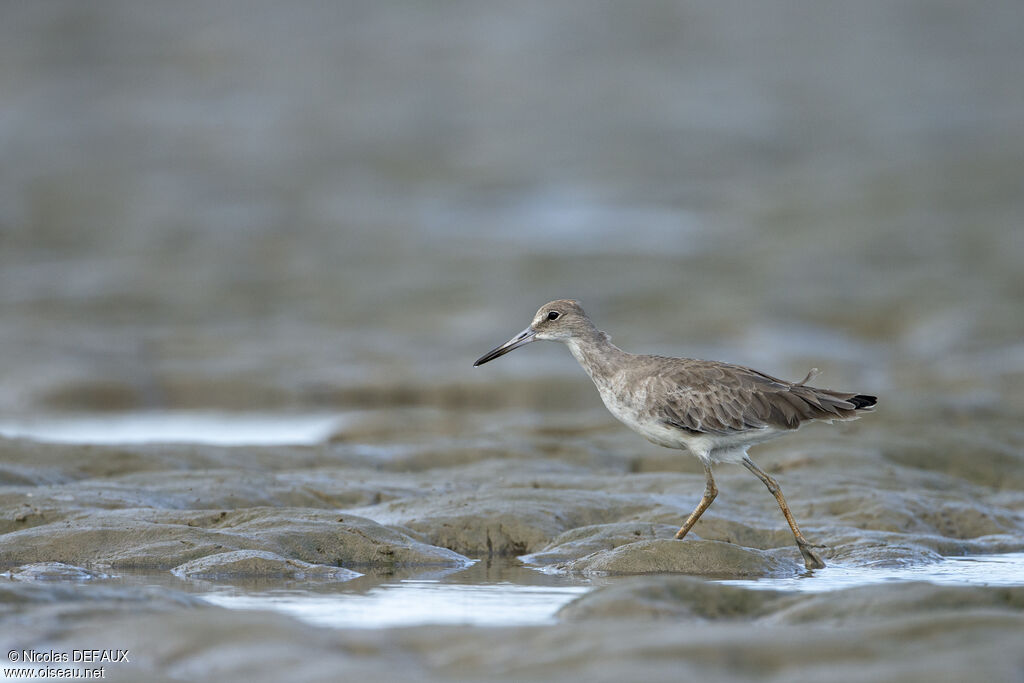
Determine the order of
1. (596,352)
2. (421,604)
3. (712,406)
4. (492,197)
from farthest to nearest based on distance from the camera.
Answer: (492,197)
(596,352)
(712,406)
(421,604)

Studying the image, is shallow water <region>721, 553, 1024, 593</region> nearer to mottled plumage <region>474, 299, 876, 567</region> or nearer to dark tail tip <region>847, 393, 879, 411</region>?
mottled plumage <region>474, 299, 876, 567</region>

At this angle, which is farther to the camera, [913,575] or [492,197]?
[492,197]

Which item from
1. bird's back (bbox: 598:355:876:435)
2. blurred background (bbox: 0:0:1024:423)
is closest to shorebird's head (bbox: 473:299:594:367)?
bird's back (bbox: 598:355:876:435)

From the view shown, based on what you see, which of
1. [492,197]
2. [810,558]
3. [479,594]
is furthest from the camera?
[492,197]

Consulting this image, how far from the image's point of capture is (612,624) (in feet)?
18.3

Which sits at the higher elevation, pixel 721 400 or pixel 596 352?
pixel 596 352

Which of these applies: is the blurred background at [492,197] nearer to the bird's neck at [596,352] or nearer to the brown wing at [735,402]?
the brown wing at [735,402]

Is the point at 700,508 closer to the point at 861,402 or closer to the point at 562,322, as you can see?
the point at 861,402

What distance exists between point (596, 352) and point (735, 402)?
100 centimetres

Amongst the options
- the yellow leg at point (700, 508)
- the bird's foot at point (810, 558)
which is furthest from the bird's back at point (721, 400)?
the bird's foot at point (810, 558)

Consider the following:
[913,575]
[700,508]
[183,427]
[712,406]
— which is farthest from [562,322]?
[183,427]

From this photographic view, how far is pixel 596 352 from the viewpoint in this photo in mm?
8805

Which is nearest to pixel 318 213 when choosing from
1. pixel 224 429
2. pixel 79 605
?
pixel 224 429

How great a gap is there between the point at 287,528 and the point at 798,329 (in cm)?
1249
